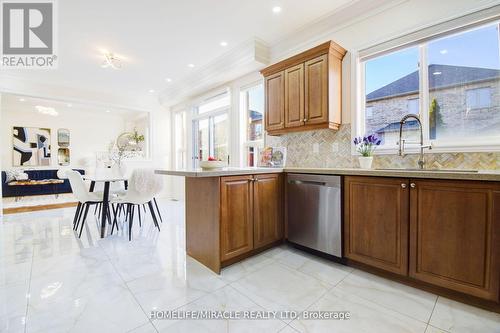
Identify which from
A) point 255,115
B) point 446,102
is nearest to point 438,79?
point 446,102

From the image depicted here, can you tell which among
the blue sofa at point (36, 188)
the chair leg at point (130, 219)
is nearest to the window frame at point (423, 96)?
the chair leg at point (130, 219)

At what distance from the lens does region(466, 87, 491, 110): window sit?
197 centimetres

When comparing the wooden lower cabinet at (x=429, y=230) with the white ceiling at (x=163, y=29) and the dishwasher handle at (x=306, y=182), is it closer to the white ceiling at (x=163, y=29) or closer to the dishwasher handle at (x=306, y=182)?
the dishwasher handle at (x=306, y=182)

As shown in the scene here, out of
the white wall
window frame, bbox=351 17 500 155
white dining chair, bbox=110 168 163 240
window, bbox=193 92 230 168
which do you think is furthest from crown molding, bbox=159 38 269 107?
the white wall

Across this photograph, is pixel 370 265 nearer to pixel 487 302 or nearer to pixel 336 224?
pixel 336 224

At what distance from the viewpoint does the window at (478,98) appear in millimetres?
1973

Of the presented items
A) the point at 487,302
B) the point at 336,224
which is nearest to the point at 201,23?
Answer: the point at 336,224

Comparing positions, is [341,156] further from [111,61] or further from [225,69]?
[111,61]

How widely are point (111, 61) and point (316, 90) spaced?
3.61 m

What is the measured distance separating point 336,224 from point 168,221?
286 centimetres

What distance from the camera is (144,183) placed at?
3.11 m

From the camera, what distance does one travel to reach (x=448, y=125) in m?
2.16

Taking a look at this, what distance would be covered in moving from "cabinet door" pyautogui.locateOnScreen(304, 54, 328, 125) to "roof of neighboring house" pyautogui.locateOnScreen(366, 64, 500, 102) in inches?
22.3

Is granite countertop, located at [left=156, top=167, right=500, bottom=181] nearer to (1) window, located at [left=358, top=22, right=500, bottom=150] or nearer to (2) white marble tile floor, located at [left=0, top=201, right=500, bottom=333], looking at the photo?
(1) window, located at [left=358, top=22, right=500, bottom=150]
